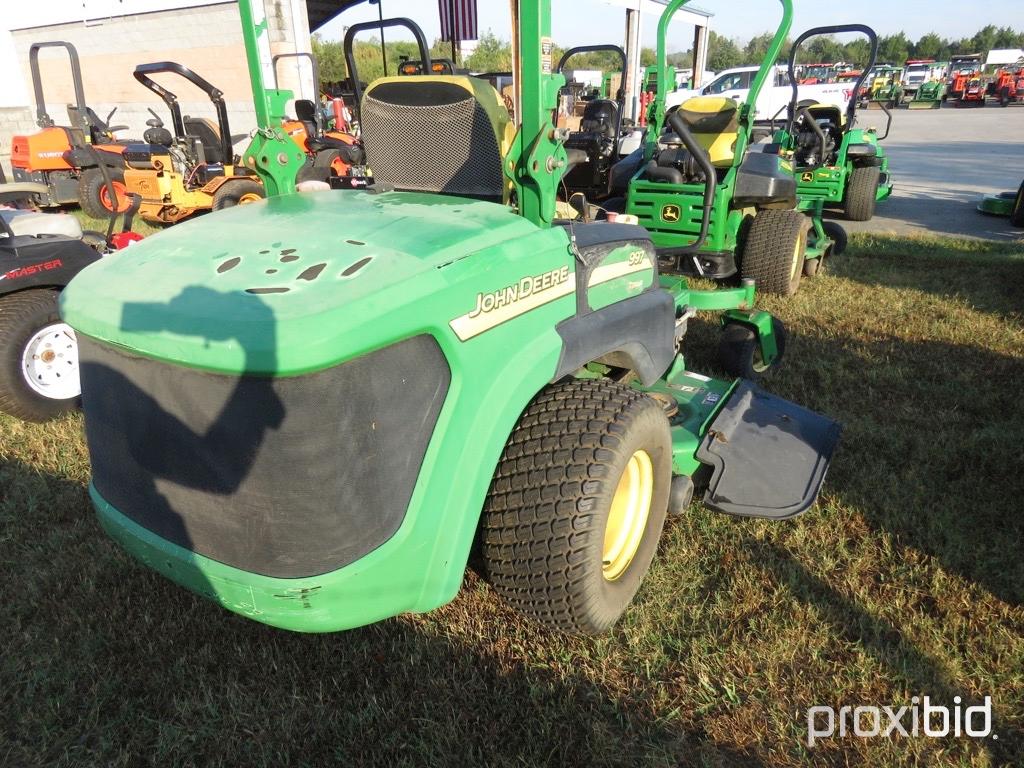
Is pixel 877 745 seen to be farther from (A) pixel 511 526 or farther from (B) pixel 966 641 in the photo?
(A) pixel 511 526

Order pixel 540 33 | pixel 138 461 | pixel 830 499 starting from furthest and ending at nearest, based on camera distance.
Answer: pixel 830 499 → pixel 540 33 → pixel 138 461

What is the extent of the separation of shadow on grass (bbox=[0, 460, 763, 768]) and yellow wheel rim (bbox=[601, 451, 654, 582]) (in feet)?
0.99

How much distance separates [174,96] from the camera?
7.17 meters

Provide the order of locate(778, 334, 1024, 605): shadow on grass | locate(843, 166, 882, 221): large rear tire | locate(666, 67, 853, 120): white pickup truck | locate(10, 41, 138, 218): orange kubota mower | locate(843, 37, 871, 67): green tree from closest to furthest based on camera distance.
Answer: locate(778, 334, 1024, 605): shadow on grass
locate(843, 166, 882, 221): large rear tire
locate(10, 41, 138, 218): orange kubota mower
locate(666, 67, 853, 120): white pickup truck
locate(843, 37, 871, 67): green tree

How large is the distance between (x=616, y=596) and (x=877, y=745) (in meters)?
0.75

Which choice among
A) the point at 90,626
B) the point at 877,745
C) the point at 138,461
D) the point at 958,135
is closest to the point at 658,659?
the point at 877,745

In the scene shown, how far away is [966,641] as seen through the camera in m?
2.08

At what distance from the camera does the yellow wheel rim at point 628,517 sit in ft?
7.11

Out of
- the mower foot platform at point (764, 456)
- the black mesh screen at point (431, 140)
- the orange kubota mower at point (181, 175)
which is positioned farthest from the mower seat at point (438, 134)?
the orange kubota mower at point (181, 175)

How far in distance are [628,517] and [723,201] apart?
3226 millimetres

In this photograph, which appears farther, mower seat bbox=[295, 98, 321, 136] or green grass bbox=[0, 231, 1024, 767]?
mower seat bbox=[295, 98, 321, 136]

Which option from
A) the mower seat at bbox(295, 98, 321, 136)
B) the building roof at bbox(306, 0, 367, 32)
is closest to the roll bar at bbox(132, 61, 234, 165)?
the mower seat at bbox(295, 98, 321, 136)

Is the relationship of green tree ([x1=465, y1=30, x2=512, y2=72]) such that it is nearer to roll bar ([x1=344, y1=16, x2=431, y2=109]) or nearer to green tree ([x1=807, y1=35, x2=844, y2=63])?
roll bar ([x1=344, y1=16, x2=431, y2=109])

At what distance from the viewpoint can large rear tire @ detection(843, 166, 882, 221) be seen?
786 centimetres
